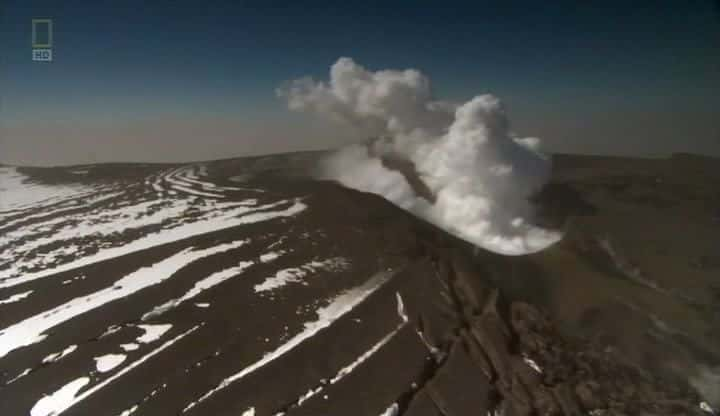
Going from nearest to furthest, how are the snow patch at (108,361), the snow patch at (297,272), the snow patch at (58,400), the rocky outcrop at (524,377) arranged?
the snow patch at (58,400)
the snow patch at (108,361)
the rocky outcrop at (524,377)
the snow patch at (297,272)

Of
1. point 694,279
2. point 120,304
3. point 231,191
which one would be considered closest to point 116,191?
point 231,191

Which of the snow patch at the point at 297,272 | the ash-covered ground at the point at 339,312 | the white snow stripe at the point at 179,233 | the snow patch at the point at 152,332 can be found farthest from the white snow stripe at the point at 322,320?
the white snow stripe at the point at 179,233

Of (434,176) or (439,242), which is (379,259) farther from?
(434,176)

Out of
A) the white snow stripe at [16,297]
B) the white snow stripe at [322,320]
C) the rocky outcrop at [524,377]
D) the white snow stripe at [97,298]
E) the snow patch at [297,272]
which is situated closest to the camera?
the white snow stripe at [322,320]

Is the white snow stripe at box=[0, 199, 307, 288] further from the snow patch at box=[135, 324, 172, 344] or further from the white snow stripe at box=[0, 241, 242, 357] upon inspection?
the snow patch at box=[135, 324, 172, 344]

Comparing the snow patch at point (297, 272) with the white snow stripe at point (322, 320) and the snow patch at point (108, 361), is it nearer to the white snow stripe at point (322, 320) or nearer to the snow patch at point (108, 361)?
the white snow stripe at point (322, 320)

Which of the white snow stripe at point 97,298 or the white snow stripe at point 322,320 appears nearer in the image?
the white snow stripe at point 322,320

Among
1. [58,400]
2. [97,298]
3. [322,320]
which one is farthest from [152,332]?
[322,320]

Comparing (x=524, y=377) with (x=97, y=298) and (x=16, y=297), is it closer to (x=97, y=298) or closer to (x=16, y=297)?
(x=97, y=298)
